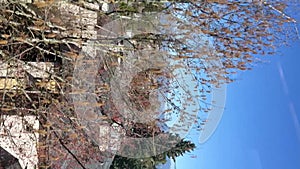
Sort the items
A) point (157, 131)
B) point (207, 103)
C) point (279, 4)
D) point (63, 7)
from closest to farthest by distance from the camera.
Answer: point (63, 7)
point (279, 4)
point (207, 103)
point (157, 131)

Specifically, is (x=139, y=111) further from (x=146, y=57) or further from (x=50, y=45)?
(x=50, y=45)

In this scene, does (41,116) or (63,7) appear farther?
(41,116)

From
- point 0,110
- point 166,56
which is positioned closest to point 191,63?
point 166,56

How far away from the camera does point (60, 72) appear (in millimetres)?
4805

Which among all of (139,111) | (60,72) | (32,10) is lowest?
(139,111)

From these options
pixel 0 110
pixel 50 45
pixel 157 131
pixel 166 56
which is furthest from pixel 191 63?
pixel 0 110

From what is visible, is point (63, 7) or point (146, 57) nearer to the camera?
point (63, 7)

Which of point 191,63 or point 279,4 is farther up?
point 279,4

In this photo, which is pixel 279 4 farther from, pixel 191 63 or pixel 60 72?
pixel 60 72

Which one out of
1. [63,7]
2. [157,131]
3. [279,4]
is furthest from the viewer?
[157,131]

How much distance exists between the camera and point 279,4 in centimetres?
479

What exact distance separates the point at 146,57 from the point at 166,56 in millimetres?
257

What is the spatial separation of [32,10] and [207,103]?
2.51 metres

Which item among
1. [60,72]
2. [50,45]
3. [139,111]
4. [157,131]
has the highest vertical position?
[50,45]
